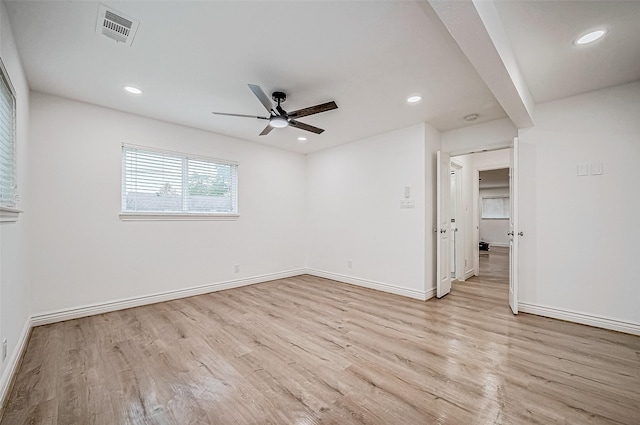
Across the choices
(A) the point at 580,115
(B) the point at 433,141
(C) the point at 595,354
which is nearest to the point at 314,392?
(C) the point at 595,354

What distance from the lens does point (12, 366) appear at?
6.49 feet

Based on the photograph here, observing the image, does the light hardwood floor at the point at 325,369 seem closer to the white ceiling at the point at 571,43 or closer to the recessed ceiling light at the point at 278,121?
the recessed ceiling light at the point at 278,121

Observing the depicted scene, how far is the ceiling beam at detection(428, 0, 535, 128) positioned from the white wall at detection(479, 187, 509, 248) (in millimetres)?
9474

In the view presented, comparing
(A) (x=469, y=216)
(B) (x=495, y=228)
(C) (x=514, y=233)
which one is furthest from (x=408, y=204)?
(B) (x=495, y=228)

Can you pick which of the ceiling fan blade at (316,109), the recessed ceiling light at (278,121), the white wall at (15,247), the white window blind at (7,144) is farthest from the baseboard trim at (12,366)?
the ceiling fan blade at (316,109)

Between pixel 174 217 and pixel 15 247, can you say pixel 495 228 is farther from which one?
pixel 15 247

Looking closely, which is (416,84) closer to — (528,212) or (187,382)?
(528,212)

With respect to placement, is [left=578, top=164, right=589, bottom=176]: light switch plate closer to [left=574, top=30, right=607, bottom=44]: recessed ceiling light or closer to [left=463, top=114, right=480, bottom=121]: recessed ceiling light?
[left=463, top=114, right=480, bottom=121]: recessed ceiling light

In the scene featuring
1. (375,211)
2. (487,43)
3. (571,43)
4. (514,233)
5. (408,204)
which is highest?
(571,43)

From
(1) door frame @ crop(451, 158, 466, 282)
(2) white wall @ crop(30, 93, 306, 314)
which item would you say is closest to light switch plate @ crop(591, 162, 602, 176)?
(1) door frame @ crop(451, 158, 466, 282)

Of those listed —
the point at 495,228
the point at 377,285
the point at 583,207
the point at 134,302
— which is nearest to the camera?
the point at 583,207

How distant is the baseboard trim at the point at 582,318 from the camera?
2.75 metres

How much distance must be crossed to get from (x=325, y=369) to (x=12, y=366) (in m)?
2.32

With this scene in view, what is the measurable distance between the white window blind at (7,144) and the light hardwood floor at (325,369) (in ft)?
4.48
